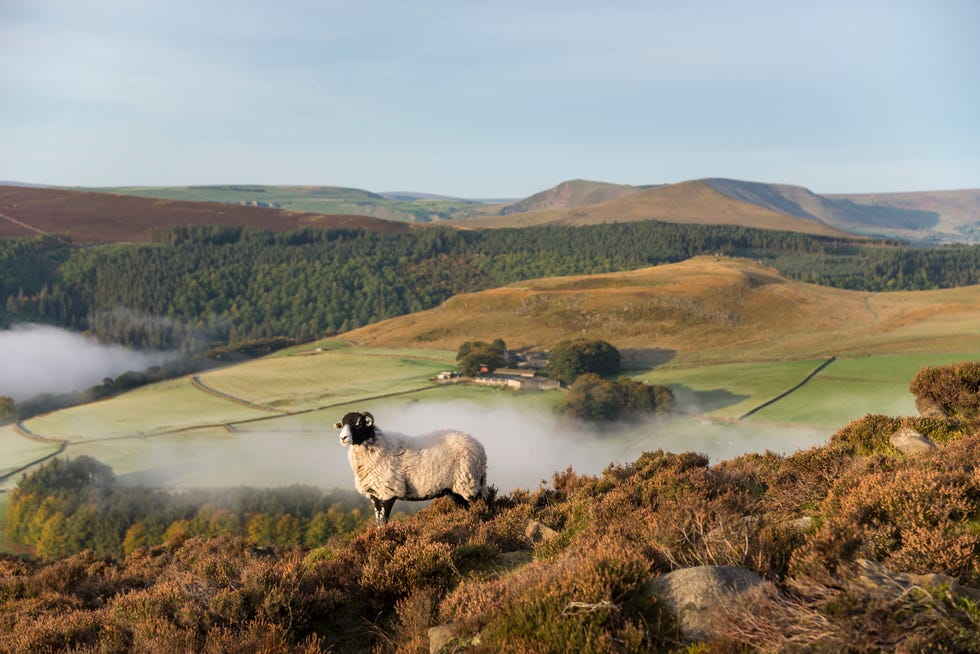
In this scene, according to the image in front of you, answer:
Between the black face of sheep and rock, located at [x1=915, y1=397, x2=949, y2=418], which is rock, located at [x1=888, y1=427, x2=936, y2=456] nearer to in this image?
rock, located at [x1=915, y1=397, x2=949, y2=418]

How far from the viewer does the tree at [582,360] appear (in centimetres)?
9475

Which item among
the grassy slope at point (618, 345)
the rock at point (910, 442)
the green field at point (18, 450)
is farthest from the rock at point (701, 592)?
the green field at point (18, 450)

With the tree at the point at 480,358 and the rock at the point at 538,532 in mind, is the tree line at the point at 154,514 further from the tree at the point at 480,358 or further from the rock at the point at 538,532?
the tree at the point at 480,358

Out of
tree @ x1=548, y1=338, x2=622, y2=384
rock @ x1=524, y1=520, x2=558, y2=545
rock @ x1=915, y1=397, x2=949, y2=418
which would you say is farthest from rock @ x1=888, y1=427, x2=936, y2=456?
tree @ x1=548, y1=338, x2=622, y2=384

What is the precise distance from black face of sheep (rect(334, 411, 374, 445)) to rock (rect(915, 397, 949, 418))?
14040 millimetres

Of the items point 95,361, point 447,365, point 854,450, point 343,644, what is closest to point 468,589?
point 343,644

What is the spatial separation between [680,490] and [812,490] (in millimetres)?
2062

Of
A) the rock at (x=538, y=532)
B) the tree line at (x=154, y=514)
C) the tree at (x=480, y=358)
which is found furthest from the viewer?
the tree at (x=480, y=358)

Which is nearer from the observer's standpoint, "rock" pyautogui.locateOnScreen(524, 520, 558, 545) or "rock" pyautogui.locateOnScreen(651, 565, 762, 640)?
"rock" pyautogui.locateOnScreen(651, 565, 762, 640)

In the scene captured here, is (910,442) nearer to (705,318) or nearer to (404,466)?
(404,466)

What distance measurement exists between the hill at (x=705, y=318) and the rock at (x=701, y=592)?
9191 cm

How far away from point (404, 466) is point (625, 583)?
8059mm

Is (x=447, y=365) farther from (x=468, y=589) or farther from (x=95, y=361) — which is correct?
(x=95, y=361)

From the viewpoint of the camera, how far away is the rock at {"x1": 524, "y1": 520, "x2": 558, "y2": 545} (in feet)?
36.3
